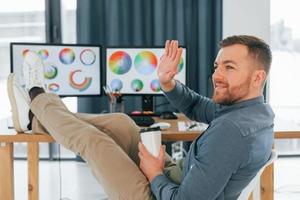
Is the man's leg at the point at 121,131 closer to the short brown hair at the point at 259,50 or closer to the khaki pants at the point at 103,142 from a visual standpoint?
the khaki pants at the point at 103,142

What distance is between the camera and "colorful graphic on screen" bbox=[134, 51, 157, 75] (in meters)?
2.81

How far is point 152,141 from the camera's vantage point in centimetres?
160

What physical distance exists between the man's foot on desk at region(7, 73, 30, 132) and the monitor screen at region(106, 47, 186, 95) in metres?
0.88

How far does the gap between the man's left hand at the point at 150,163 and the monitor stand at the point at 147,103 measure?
1.24 metres

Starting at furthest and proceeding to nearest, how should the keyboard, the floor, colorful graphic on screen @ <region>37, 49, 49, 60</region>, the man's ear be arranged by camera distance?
the floor → colorful graphic on screen @ <region>37, 49, 49, 60</region> → the keyboard → the man's ear

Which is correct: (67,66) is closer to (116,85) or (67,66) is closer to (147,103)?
(116,85)

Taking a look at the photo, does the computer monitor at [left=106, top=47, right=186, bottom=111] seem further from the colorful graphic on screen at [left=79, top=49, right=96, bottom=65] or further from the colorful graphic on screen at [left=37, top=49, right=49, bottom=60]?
the colorful graphic on screen at [left=37, top=49, right=49, bottom=60]

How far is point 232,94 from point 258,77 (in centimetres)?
10

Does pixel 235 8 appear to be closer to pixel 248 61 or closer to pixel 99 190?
pixel 99 190

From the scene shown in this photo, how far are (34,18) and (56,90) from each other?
63.5 inches

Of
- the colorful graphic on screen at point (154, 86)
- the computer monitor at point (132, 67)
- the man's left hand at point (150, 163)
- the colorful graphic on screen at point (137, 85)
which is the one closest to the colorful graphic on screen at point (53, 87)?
the computer monitor at point (132, 67)

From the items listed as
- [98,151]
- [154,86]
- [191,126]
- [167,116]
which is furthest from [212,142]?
[154,86]

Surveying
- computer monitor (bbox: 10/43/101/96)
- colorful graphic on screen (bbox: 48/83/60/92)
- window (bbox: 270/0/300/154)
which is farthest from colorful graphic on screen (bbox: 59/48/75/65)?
window (bbox: 270/0/300/154)

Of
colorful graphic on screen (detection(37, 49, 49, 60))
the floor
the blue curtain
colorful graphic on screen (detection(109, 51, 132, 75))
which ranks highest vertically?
the blue curtain
